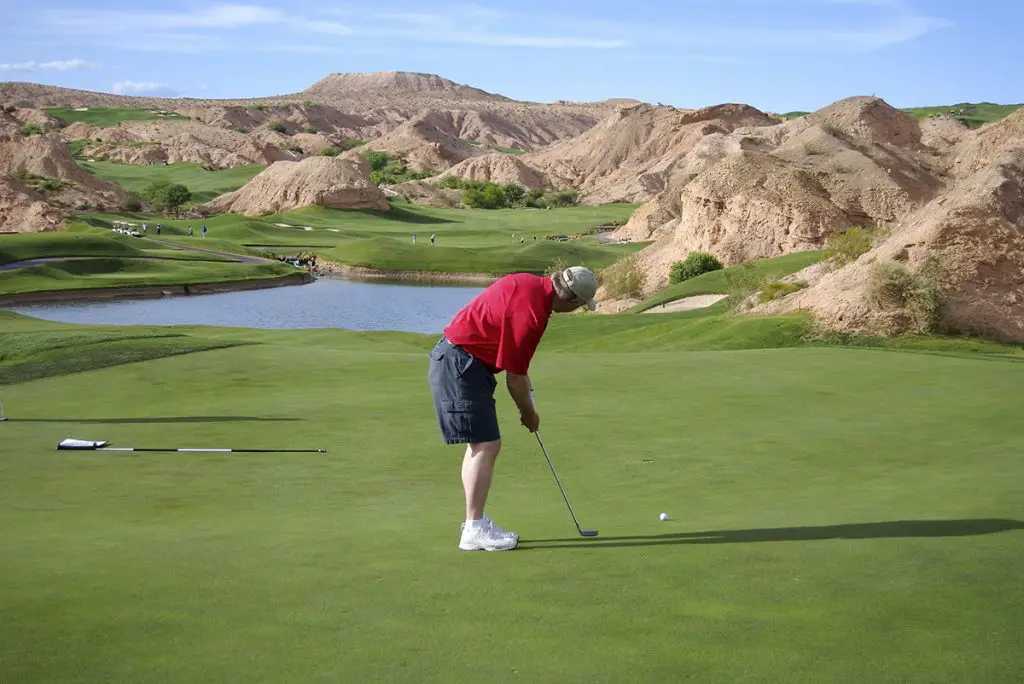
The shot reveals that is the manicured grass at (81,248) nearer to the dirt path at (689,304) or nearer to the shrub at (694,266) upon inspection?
the shrub at (694,266)

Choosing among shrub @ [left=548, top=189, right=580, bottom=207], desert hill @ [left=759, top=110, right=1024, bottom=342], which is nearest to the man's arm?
desert hill @ [left=759, top=110, right=1024, bottom=342]

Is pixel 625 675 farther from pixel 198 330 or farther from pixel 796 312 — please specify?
pixel 198 330

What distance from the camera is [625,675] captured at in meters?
5.28

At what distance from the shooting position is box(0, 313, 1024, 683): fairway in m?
5.54

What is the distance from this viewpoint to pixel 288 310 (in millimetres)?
56750

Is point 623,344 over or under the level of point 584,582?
under

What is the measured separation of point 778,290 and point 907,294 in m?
8.26

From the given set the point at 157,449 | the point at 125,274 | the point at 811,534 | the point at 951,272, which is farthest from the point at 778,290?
the point at 125,274

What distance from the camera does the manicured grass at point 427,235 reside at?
77.9 m

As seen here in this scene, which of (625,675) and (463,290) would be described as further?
(463,290)

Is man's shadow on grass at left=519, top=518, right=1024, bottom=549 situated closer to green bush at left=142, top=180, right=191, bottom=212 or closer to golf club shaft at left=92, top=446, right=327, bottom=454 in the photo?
golf club shaft at left=92, top=446, right=327, bottom=454

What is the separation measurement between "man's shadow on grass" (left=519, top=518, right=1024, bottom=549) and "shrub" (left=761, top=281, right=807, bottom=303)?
25133 millimetres

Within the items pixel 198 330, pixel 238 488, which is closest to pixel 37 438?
pixel 238 488

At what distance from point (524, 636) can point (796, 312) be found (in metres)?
23.1
